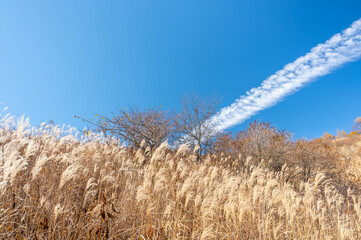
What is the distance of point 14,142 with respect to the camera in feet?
14.8

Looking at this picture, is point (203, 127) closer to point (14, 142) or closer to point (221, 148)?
point (221, 148)

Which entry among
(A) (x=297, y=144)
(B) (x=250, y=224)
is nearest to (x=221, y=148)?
(A) (x=297, y=144)

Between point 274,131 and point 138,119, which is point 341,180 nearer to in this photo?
point 274,131

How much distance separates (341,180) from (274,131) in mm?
4525

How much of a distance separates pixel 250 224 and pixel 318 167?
33.2ft

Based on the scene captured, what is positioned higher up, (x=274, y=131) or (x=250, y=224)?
(x=274, y=131)

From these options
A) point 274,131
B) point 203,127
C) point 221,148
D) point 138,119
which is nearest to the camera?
point 138,119

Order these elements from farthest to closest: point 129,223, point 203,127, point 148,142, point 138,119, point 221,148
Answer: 1. point 203,127
2. point 221,148
3. point 138,119
4. point 148,142
5. point 129,223

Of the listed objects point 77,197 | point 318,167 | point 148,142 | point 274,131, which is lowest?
point 77,197

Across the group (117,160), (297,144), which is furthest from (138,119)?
(297,144)

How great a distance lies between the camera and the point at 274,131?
45.0 ft

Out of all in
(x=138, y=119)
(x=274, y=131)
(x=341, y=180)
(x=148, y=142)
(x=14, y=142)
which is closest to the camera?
(x=14, y=142)

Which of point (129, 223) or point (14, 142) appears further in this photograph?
point (14, 142)

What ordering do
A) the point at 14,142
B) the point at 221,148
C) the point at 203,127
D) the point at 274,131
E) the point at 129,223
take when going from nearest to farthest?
the point at 129,223 < the point at 14,142 < the point at 274,131 < the point at 221,148 < the point at 203,127
